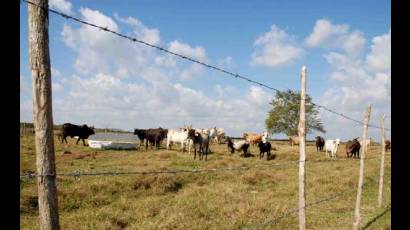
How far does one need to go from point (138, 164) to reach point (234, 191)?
30.4 feet

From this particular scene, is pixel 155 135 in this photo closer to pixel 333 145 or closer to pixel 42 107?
pixel 333 145

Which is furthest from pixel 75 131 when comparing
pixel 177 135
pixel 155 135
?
pixel 177 135

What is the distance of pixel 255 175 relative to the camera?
18.0 metres

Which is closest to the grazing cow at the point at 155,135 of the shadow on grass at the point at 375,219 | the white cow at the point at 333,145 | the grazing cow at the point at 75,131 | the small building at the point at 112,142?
the small building at the point at 112,142

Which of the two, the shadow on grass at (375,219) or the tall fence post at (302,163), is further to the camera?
the shadow on grass at (375,219)

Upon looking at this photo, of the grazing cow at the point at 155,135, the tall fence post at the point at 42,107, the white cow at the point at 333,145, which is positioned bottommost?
the white cow at the point at 333,145

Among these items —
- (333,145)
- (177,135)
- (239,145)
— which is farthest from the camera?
(333,145)

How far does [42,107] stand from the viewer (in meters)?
3.23

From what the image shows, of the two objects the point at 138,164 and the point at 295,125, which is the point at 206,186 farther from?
the point at 295,125

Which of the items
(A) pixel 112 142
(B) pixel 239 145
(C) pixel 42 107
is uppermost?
(C) pixel 42 107

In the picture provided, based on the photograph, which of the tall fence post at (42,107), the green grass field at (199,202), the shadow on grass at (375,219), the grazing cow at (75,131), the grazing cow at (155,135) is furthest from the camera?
the grazing cow at (155,135)

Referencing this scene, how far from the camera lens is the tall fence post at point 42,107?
320 cm

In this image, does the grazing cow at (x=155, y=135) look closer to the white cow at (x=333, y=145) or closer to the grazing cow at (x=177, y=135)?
the grazing cow at (x=177, y=135)
